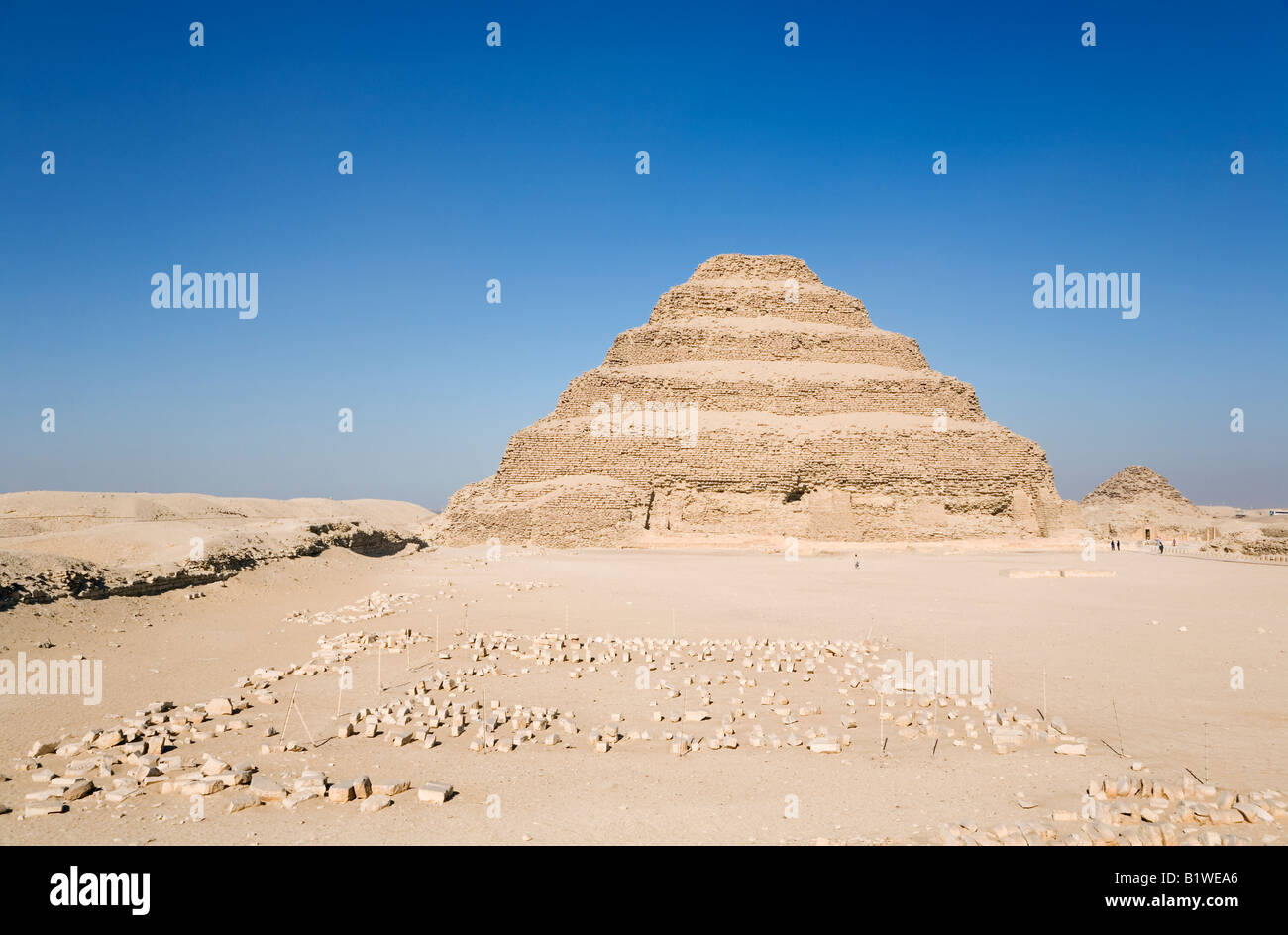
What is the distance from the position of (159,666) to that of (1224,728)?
10483 mm

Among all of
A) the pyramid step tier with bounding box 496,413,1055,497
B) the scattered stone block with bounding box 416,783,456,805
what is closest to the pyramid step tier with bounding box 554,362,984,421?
the pyramid step tier with bounding box 496,413,1055,497

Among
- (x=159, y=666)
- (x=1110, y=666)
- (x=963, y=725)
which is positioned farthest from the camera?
(x=1110, y=666)

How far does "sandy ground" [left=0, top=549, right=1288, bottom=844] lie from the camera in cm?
417

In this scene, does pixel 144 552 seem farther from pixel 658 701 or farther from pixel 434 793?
pixel 434 793

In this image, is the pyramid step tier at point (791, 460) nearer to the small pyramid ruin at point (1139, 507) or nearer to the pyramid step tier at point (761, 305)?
the pyramid step tier at point (761, 305)

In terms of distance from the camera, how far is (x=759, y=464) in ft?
109

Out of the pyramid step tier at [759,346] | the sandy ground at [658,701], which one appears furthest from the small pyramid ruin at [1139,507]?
the sandy ground at [658,701]

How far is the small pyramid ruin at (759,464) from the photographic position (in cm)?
3109

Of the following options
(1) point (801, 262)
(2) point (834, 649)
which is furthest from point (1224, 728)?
(1) point (801, 262)

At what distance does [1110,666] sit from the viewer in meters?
8.82

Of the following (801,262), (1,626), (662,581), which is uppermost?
(801,262)
